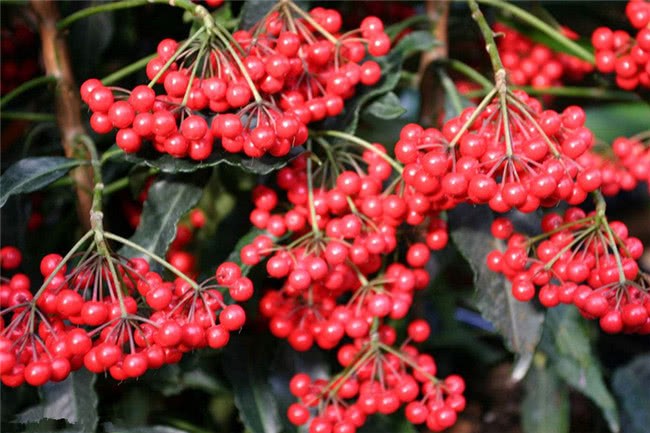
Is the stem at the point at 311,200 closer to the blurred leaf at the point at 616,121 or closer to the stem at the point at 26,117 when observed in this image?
the stem at the point at 26,117

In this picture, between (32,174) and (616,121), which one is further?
(616,121)

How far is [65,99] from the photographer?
94 centimetres

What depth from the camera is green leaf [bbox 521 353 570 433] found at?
4.05 ft

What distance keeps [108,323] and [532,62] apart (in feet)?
2.69

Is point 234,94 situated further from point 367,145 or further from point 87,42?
point 87,42

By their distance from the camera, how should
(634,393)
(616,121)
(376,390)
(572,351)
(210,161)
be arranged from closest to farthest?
(210,161) < (376,390) < (572,351) < (634,393) < (616,121)

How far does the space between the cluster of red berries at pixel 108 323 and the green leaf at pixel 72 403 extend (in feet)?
0.50

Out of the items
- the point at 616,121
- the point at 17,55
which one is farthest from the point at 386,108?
the point at 616,121

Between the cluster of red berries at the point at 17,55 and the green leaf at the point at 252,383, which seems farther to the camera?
the cluster of red berries at the point at 17,55

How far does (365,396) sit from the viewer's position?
0.85 m

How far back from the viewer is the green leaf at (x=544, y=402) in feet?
4.05

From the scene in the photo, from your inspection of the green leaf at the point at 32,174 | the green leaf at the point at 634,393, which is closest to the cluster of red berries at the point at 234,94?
the green leaf at the point at 32,174

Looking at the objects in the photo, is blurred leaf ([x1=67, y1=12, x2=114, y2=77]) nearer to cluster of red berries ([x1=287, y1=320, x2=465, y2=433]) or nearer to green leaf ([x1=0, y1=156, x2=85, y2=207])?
green leaf ([x1=0, y1=156, x2=85, y2=207])

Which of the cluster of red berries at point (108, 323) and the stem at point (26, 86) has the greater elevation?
the stem at point (26, 86)
